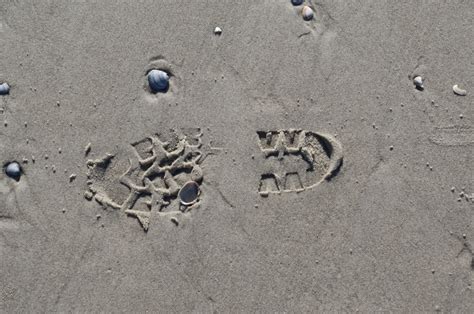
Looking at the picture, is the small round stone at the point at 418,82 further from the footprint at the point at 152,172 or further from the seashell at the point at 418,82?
the footprint at the point at 152,172

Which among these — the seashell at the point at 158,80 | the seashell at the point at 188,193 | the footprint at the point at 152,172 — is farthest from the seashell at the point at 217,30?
the seashell at the point at 188,193

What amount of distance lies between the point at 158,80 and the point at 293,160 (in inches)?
49.8

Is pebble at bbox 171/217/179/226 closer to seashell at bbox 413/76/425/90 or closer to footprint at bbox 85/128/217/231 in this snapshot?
footprint at bbox 85/128/217/231

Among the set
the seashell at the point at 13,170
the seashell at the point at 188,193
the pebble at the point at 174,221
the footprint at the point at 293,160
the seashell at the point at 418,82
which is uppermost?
the seashell at the point at 418,82

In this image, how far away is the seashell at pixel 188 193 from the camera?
4117 millimetres

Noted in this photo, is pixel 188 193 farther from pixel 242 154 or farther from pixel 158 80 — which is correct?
pixel 158 80

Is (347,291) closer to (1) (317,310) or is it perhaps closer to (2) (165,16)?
(1) (317,310)

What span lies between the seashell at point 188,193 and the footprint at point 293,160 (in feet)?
1.72

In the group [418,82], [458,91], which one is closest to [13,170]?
[418,82]

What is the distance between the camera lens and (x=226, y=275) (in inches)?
161

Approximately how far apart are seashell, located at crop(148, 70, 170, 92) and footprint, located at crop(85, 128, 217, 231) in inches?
14.3

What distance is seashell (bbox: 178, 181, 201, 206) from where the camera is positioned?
412 centimetres

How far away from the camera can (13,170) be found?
13.3 ft

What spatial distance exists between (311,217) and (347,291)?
0.65 meters
